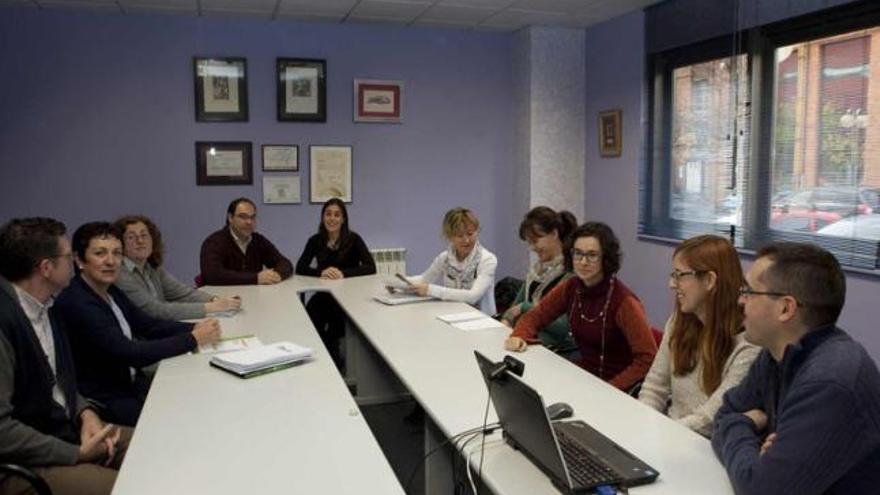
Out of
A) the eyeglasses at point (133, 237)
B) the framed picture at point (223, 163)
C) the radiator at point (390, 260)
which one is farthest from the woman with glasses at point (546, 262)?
the framed picture at point (223, 163)

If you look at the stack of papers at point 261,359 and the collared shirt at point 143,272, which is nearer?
the stack of papers at point 261,359

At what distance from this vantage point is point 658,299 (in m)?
4.95

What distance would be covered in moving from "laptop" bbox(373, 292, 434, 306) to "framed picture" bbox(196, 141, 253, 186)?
6.85ft

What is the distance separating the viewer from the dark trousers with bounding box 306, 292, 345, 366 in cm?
440

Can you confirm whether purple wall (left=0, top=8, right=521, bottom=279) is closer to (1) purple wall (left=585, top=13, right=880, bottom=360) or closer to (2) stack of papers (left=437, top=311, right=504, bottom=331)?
(1) purple wall (left=585, top=13, right=880, bottom=360)

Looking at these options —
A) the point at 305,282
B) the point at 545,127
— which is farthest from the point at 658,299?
the point at 305,282

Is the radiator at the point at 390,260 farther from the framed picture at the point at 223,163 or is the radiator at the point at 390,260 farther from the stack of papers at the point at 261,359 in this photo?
the stack of papers at the point at 261,359

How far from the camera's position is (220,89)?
514cm

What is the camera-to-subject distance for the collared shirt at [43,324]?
202 centimetres

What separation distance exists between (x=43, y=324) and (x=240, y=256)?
7.28 feet

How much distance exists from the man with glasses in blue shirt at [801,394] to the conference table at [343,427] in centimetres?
15

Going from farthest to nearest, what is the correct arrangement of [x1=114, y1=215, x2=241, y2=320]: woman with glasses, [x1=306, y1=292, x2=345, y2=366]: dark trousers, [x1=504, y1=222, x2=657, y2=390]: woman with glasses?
[x1=306, y1=292, x2=345, y2=366]: dark trousers
[x1=114, y1=215, x2=241, y2=320]: woman with glasses
[x1=504, y1=222, x2=657, y2=390]: woman with glasses

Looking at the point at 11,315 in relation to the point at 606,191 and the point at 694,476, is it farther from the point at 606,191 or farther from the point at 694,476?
the point at 606,191

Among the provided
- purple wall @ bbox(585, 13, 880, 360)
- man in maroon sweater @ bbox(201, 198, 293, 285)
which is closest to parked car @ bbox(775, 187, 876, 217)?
purple wall @ bbox(585, 13, 880, 360)
